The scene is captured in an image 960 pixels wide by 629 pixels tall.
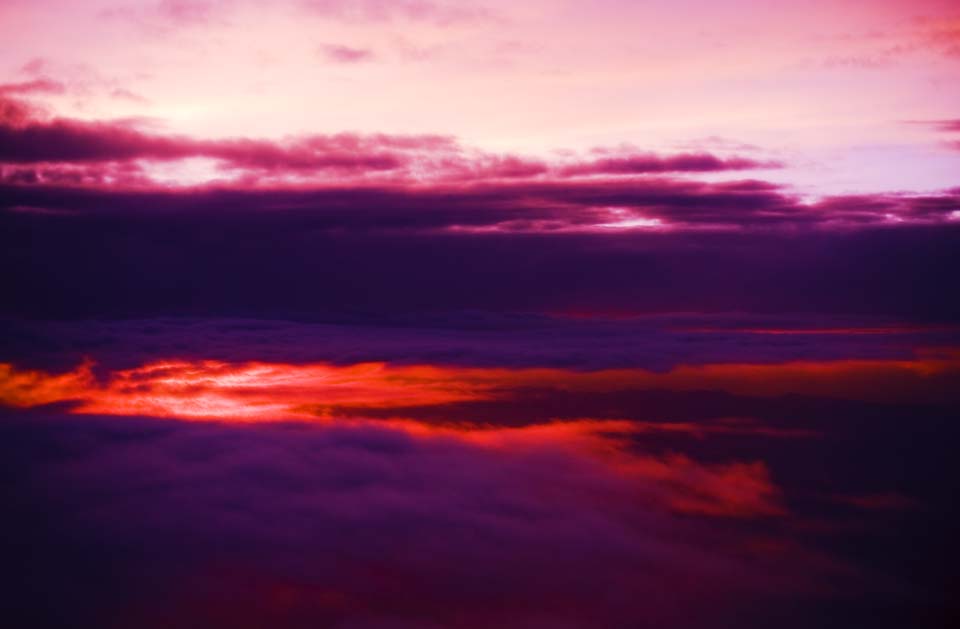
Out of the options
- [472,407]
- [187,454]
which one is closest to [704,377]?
[472,407]

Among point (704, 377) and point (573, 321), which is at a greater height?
point (573, 321)

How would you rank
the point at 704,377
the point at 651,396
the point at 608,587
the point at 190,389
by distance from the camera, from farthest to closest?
the point at 704,377 < the point at 651,396 < the point at 190,389 < the point at 608,587

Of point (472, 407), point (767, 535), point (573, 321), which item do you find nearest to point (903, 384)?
point (573, 321)

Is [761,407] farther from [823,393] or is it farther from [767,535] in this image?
[767,535]

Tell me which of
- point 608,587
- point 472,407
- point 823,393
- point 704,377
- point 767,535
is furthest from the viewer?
point 704,377

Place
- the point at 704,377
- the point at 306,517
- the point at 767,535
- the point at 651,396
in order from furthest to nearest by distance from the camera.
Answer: the point at 704,377, the point at 651,396, the point at 767,535, the point at 306,517

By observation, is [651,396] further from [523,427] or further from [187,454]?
[187,454]

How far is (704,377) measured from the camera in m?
158

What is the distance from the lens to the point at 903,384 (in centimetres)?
13162

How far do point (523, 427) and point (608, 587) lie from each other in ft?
174

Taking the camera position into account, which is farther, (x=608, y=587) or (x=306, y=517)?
(x=306, y=517)

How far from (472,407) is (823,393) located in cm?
5398

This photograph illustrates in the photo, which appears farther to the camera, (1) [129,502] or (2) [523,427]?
(2) [523,427]

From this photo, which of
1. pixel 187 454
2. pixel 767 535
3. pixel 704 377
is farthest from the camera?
pixel 704 377
